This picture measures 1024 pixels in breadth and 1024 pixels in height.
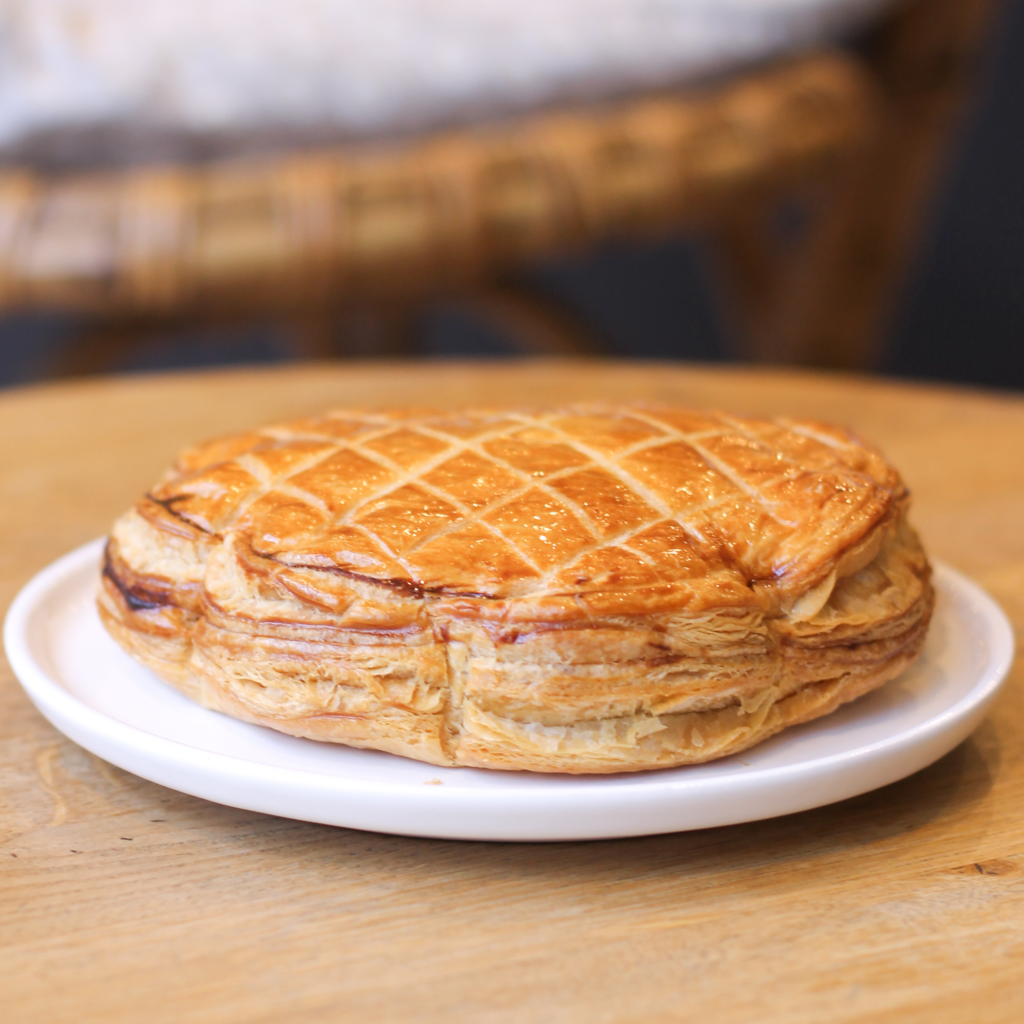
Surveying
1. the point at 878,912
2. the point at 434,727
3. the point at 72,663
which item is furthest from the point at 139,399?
the point at 878,912

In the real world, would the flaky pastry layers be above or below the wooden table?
above

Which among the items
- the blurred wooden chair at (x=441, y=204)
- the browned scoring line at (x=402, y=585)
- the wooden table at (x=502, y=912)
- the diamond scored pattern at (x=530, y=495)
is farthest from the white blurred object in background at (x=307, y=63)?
the browned scoring line at (x=402, y=585)

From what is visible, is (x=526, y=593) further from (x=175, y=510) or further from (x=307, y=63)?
(x=307, y=63)

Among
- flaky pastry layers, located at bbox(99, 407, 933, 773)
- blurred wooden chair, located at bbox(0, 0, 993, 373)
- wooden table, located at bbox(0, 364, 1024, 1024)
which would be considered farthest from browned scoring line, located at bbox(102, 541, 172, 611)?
blurred wooden chair, located at bbox(0, 0, 993, 373)

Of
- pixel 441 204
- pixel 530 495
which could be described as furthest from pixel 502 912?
pixel 441 204

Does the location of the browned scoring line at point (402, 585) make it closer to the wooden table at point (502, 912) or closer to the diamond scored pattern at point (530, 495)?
the diamond scored pattern at point (530, 495)

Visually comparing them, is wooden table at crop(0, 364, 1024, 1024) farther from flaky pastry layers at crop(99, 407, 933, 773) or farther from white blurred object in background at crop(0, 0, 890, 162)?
white blurred object in background at crop(0, 0, 890, 162)
